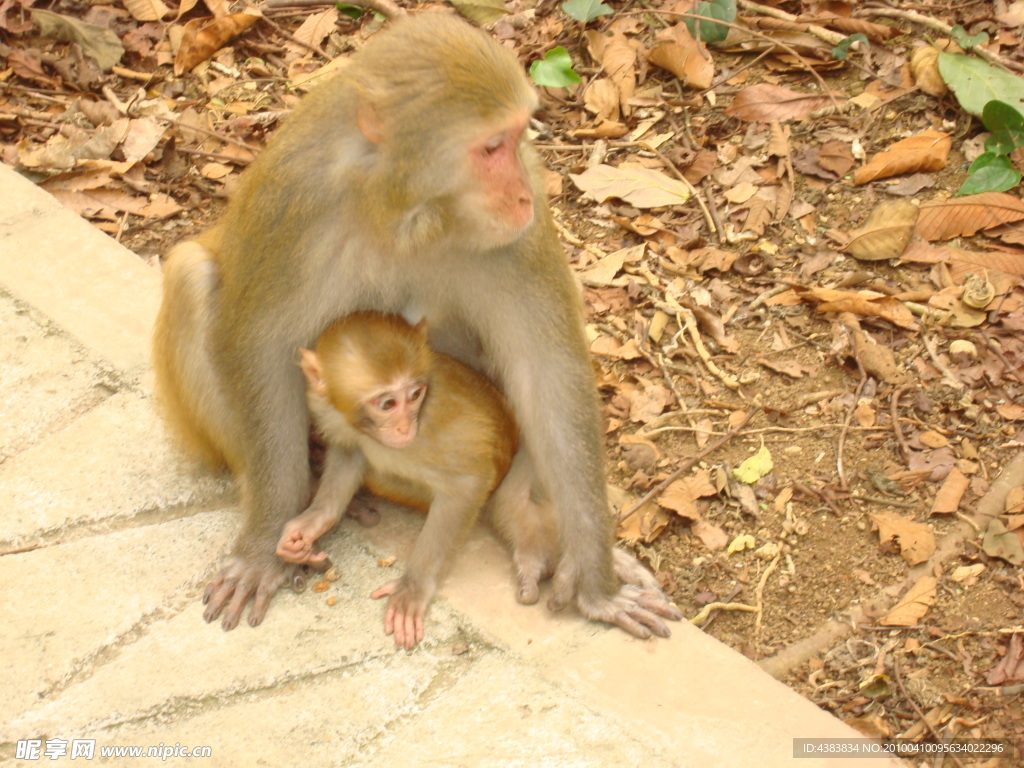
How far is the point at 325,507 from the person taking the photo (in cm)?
409

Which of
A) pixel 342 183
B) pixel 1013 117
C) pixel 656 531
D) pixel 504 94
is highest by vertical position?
pixel 504 94

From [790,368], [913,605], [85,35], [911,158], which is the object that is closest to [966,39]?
[911,158]

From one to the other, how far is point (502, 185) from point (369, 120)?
1.36 ft

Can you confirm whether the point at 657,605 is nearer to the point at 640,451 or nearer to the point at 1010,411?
the point at 640,451

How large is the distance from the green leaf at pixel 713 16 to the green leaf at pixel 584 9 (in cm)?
50

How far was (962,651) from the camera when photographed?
13.6 ft

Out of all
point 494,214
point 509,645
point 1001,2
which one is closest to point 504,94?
point 494,214

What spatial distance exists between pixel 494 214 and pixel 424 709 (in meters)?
1.49

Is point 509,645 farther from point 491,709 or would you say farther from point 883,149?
point 883,149

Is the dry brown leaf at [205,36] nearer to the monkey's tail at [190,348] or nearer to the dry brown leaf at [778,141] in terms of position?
the dry brown leaf at [778,141]

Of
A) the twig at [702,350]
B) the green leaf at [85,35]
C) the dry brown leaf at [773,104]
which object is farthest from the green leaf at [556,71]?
the green leaf at [85,35]

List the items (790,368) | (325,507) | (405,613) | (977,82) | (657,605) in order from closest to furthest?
(405,613), (657,605), (325,507), (790,368), (977,82)

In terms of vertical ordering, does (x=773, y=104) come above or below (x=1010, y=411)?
above

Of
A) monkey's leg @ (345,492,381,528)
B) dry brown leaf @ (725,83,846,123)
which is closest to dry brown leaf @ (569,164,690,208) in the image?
dry brown leaf @ (725,83,846,123)
